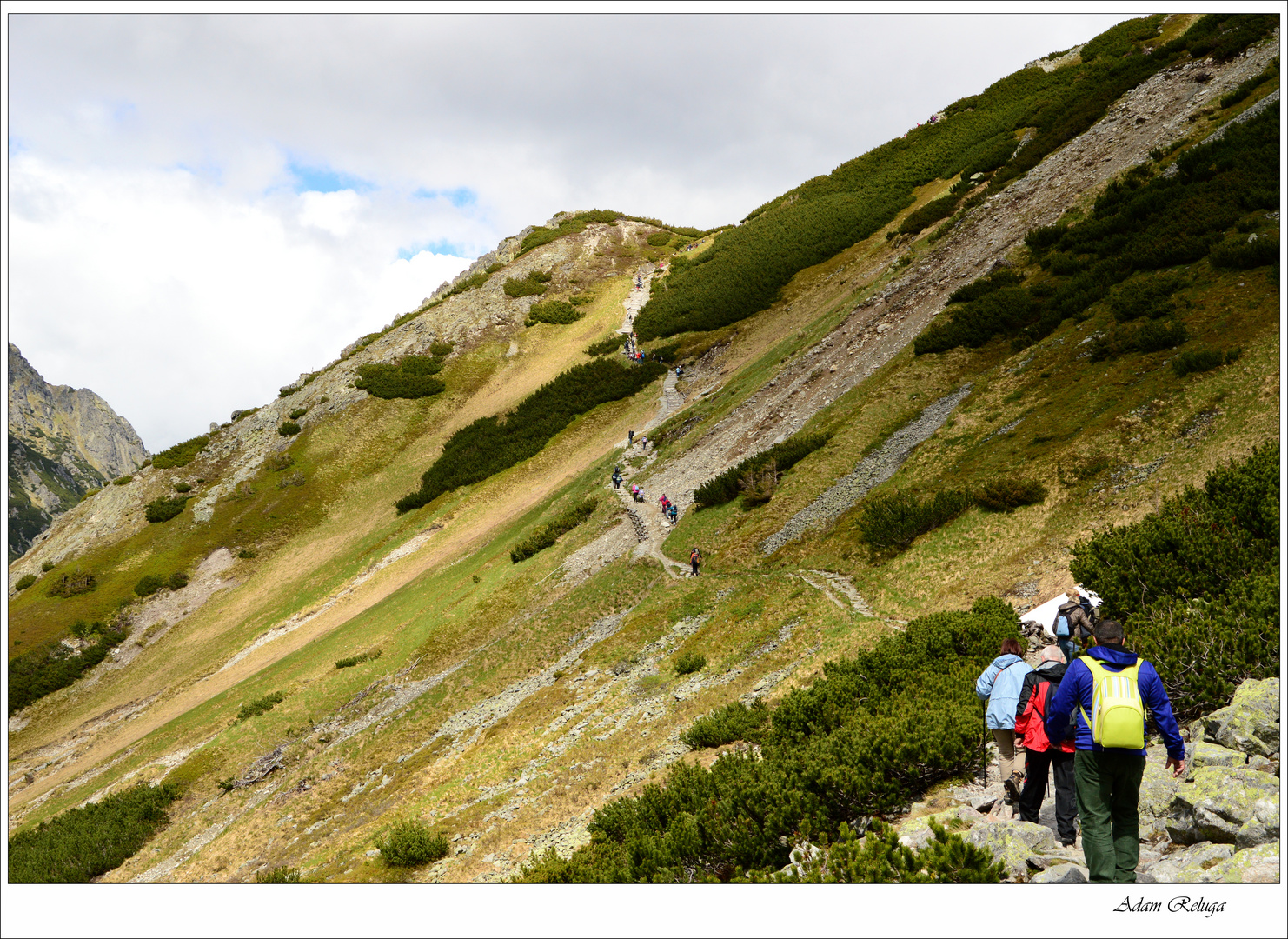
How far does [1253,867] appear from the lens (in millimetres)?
7199

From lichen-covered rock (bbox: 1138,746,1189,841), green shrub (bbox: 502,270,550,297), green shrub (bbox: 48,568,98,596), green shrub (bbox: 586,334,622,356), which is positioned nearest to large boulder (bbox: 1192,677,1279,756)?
lichen-covered rock (bbox: 1138,746,1189,841)

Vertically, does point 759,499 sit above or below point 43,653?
below

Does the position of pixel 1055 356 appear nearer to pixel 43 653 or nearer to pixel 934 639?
pixel 934 639

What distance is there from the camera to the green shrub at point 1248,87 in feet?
124

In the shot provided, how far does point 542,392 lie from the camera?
219 ft

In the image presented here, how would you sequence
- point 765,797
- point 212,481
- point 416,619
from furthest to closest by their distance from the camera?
point 212,481
point 416,619
point 765,797

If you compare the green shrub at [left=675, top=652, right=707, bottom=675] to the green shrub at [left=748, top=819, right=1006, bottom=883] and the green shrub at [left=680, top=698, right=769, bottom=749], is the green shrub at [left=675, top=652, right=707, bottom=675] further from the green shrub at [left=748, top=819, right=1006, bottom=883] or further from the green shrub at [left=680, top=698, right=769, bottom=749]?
the green shrub at [left=748, top=819, right=1006, bottom=883]

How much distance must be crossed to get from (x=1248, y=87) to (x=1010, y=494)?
3522 cm

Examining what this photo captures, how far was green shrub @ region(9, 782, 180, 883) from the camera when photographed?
85.3 ft

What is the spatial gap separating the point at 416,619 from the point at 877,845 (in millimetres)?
34608

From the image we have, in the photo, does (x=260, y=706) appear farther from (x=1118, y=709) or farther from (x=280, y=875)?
(x=1118, y=709)

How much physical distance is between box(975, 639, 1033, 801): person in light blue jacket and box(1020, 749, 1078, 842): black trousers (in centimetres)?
67

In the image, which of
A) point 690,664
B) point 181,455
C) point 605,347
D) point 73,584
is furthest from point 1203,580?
point 181,455

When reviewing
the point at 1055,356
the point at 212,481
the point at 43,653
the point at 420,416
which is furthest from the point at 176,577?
the point at 1055,356
